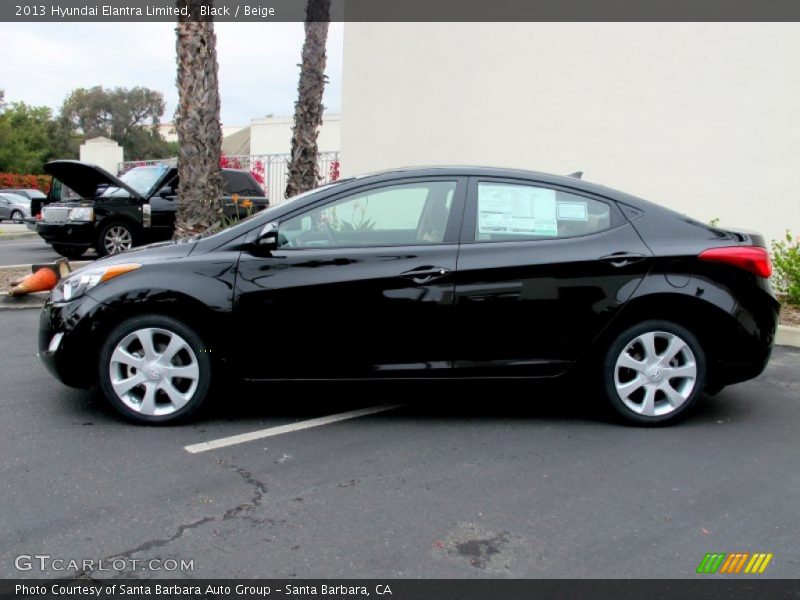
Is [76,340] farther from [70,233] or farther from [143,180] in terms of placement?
[143,180]

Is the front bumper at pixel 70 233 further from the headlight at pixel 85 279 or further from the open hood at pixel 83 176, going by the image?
the headlight at pixel 85 279

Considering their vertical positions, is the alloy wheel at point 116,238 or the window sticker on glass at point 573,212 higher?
the window sticker on glass at point 573,212

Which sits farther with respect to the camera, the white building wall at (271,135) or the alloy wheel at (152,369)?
the white building wall at (271,135)

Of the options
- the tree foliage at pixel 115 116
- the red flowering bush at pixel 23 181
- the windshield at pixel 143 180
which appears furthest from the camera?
the tree foliage at pixel 115 116

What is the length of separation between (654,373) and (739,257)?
88 centimetres

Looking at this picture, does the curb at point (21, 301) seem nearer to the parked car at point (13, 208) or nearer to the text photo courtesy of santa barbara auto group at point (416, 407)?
the text photo courtesy of santa barbara auto group at point (416, 407)

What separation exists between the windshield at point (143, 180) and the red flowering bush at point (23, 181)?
36327 mm

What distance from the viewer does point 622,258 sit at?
4.77 m

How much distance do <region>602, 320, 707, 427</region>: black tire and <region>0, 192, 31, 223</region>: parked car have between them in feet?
103

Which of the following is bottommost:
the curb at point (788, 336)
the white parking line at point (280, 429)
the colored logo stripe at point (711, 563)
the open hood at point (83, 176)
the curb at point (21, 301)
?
the colored logo stripe at point (711, 563)

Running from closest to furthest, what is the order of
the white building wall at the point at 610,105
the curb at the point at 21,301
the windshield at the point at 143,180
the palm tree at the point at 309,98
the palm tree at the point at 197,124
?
1. the palm tree at the point at 197,124
2. the curb at the point at 21,301
3. the white building wall at the point at 610,105
4. the palm tree at the point at 309,98
5. the windshield at the point at 143,180

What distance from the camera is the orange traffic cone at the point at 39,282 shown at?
342 inches

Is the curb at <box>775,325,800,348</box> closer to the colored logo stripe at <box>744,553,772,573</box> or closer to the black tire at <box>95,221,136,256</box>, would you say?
the colored logo stripe at <box>744,553,772,573</box>

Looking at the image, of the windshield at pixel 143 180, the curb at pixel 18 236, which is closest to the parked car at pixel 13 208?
the curb at pixel 18 236
